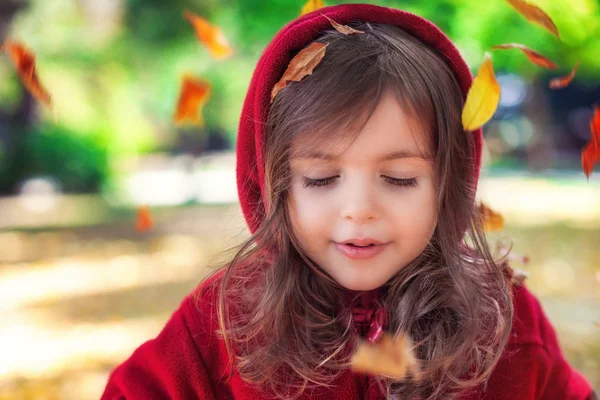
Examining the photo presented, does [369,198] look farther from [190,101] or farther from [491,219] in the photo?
[190,101]

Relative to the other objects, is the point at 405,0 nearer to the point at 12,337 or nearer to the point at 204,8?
the point at 204,8

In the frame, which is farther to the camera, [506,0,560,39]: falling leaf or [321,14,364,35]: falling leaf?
[506,0,560,39]: falling leaf

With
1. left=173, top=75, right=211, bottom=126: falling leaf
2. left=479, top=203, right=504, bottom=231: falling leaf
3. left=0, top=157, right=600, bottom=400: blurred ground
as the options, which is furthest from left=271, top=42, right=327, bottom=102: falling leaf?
left=173, top=75, right=211, bottom=126: falling leaf

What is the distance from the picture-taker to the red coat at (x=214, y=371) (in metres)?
1.99

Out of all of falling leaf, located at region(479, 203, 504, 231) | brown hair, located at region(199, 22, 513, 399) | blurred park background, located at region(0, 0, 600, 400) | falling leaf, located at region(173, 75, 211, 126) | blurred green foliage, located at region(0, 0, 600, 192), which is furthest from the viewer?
blurred green foliage, located at region(0, 0, 600, 192)

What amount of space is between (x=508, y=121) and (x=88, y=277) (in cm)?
1792

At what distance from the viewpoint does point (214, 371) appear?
205cm

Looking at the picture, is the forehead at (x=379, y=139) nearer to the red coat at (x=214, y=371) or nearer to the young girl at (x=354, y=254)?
the young girl at (x=354, y=254)

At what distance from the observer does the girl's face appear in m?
1.79

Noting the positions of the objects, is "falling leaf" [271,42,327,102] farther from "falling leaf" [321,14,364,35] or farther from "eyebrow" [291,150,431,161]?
"eyebrow" [291,150,431,161]

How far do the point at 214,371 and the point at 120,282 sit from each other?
489cm

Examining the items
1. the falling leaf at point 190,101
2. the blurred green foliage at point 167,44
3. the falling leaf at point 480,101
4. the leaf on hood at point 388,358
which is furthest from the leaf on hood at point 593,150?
the blurred green foliage at point 167,44

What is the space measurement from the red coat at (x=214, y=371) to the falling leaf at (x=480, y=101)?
0.58m

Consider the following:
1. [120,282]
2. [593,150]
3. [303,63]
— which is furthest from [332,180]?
[120,282]
